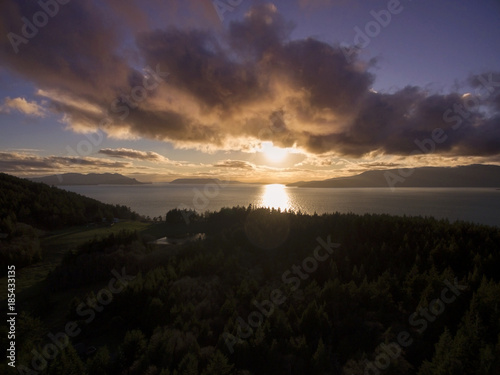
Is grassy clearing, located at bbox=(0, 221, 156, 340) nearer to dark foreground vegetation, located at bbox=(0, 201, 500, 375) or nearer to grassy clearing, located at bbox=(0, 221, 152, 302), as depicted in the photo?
grassy clearing, located at bbox=(0, 221, 152, 302)

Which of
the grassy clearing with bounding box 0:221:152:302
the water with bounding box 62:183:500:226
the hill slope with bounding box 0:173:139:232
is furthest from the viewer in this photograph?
the water with bounding box 62:183:500:226

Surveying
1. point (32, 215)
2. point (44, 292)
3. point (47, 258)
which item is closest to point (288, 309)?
point (44, 292)

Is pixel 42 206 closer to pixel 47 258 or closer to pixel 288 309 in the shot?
pixel 47 258

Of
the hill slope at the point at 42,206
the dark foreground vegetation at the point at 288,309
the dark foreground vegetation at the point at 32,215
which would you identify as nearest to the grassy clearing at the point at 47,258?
the dark foreground vegetation at the point at 32,215

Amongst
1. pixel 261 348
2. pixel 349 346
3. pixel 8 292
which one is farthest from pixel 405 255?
pixel 8 292

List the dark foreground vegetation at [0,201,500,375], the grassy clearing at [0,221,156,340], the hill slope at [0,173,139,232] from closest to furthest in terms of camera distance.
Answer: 1. the dark foreground vegetation at [0,201,500,375]
2. the grassy clearing at [0,221,156,340]
3. the hill slope at [0,173,139,232]

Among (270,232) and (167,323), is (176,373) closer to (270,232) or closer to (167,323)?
(167,323)

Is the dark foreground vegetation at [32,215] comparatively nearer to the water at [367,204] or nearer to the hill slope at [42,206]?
the hill slope at [42,206]

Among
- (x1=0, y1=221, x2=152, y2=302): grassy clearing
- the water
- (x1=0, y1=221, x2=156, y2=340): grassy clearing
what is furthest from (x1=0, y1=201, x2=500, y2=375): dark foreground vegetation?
Answer: the water
